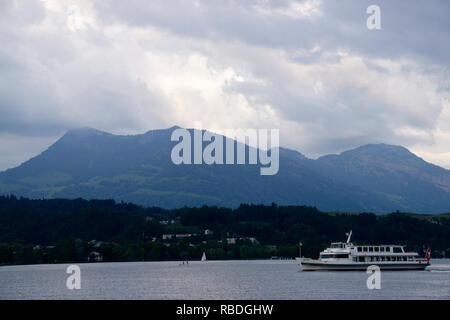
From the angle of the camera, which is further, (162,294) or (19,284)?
(19,284)

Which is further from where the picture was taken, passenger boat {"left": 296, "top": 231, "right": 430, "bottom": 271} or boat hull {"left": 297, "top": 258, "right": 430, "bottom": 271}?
passenger boat {"left": 296, "top": 231, "right": 430, "bottom": 271}

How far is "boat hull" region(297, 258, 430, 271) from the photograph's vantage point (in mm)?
173125

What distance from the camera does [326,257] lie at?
178750 millimetres

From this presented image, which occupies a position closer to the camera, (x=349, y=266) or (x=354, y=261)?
(x=349, y=266)

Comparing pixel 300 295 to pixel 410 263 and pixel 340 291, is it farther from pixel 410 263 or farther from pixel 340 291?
pixel 410 263

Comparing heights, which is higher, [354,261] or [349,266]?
[354,261]

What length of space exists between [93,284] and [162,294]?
3214 centimetres

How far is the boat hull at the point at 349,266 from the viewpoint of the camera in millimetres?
173125

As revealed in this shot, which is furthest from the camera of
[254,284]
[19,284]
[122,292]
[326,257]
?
[326,257]

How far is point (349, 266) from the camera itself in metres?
172

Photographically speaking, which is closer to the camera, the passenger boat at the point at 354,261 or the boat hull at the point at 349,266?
the boat hull at the point at 349,266
